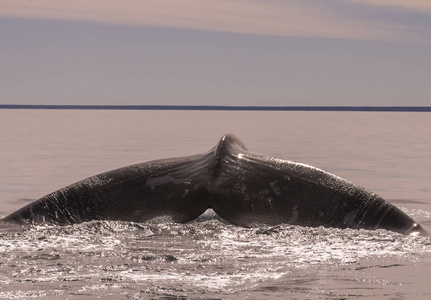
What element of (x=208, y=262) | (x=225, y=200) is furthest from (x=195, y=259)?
(x=225, y=200)

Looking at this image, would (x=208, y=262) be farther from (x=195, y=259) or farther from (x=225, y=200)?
(x=225, y=200)

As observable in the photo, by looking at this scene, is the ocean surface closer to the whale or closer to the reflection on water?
the reflection on water

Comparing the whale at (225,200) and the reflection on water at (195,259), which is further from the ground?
the whale at (225,200)

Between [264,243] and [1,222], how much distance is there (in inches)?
102

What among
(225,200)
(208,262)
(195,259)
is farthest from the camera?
(225,200)

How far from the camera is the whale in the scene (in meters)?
7.48

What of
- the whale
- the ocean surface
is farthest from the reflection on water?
the whale

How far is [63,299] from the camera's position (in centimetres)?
507

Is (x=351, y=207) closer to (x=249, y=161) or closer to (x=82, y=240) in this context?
(x=249, y=161)

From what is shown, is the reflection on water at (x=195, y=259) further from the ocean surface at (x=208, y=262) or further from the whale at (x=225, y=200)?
the whale at (x=225, y=200)

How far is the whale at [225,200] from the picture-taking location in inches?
295

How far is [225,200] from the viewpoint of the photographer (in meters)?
7.55

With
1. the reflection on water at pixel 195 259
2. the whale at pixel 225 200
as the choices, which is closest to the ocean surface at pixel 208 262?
the reflection on water at pixel 195 259

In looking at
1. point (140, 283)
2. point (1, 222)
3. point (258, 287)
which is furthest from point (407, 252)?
point (1, 222)
